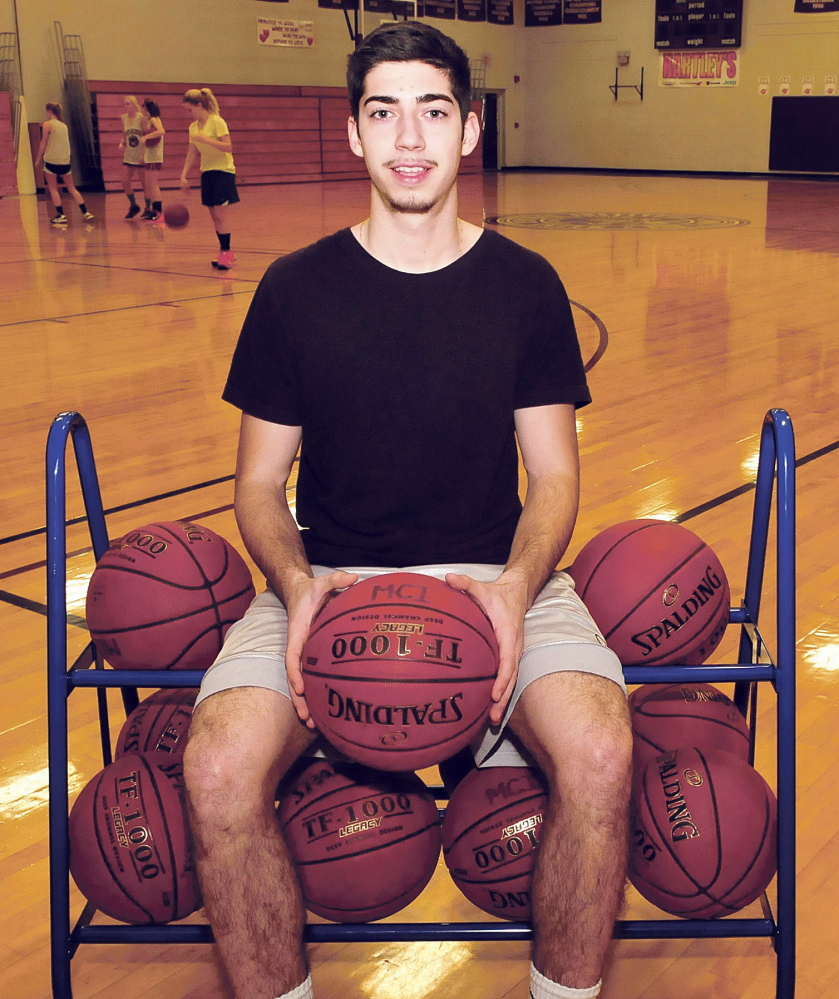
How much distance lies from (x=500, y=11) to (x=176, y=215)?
13.8 metres

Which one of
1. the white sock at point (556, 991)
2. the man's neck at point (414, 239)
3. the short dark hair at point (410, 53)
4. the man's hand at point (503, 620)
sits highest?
the short dark hair at point (410, 53)

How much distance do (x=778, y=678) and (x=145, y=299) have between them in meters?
7.12

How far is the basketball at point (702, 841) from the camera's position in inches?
64.1

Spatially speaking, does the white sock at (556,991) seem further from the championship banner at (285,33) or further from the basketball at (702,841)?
the championship banner at (285,33)

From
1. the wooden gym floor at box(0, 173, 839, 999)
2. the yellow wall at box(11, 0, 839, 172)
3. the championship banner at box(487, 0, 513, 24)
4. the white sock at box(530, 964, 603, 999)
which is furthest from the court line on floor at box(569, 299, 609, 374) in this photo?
the championship banner at box(487, 0, 513, 24)

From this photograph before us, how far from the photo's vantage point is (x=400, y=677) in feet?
4.75

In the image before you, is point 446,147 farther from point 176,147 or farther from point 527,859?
point 176,147

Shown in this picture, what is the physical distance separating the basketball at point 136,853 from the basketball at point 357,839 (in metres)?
0.16

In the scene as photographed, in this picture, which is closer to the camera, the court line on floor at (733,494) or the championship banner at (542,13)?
the court line on floor at (733,494)

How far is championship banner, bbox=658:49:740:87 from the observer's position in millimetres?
20766

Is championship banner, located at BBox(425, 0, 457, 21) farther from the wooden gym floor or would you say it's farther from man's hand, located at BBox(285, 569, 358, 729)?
man's hand, located at BBox(285, 569, 358, 729)

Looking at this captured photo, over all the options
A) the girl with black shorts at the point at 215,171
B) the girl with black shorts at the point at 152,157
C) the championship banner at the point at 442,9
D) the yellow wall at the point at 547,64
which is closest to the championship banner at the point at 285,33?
the yellow wall at the point at 547,64

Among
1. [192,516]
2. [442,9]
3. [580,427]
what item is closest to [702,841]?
[192,516]

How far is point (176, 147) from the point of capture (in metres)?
18.3
